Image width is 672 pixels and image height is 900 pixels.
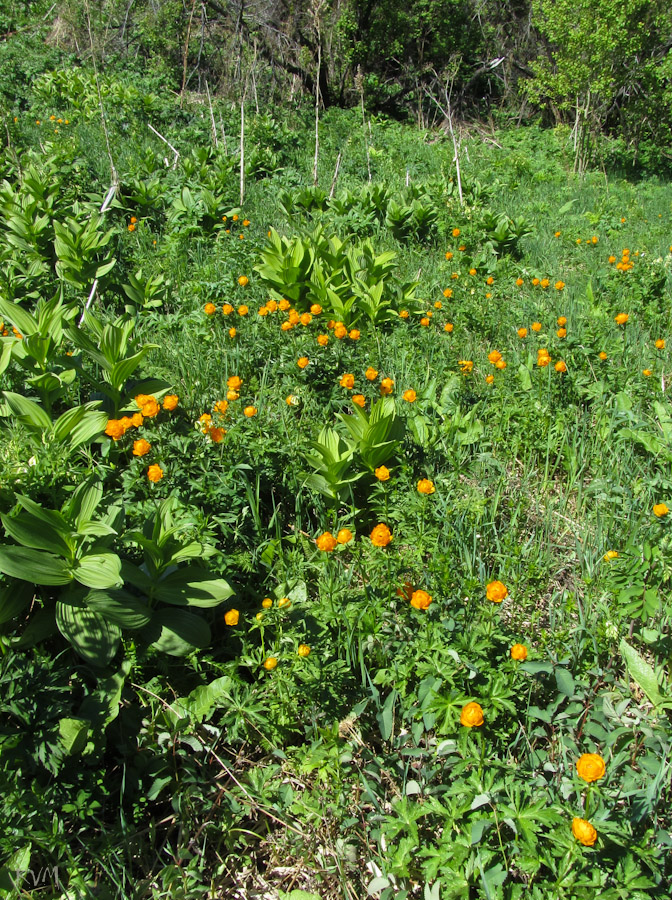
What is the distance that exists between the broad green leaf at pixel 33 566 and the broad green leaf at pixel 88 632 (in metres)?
0.09

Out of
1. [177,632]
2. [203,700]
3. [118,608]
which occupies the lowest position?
[203,700]

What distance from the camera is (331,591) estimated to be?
1.96 m

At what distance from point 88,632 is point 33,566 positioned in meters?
0.26

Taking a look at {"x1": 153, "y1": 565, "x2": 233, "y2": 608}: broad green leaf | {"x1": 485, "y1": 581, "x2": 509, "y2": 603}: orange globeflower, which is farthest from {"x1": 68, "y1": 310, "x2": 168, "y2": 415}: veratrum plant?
{"x1": 485, "y1": 581, "x2": 509, "y2": 603}: orange globeflower

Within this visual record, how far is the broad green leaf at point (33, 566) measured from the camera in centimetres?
182

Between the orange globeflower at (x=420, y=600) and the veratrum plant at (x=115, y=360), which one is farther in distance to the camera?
the veratrum plant at (x=115, y=360)

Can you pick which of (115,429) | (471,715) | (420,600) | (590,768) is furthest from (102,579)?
(590,768)

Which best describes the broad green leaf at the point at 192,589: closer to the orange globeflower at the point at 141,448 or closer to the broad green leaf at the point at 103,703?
the broad green leaf at the point at 103,703

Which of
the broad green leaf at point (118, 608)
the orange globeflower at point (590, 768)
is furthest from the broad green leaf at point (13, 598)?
the orange globeflower at point (590, 768)

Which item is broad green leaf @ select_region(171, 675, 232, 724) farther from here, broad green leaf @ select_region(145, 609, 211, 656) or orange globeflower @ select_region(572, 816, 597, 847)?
orange globeflower @ select_region(572, 816, 597, 847)

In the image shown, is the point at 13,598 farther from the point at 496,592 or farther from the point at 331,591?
the point at 496,592

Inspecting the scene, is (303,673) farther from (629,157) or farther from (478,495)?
(629,157)

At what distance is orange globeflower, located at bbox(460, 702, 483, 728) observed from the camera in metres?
1.53

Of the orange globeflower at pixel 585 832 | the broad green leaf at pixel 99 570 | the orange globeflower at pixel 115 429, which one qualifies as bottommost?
the orange globeflower at pixel 585 832
